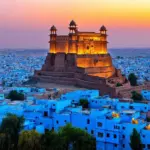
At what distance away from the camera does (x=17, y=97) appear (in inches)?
1095

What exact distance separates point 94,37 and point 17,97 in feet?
52.8

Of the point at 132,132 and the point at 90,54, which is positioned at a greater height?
the point at 90,54

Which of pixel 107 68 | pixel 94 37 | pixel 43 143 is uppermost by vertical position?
pixel 94 37

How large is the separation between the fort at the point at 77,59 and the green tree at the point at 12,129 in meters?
18.3

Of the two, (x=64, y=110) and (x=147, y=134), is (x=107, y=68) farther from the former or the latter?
(x=147, y=134)

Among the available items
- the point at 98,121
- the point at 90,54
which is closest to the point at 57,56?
the point at 90,54

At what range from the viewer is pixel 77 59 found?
127 ft

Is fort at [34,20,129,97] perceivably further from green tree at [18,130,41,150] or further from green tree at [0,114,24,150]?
green tree at [18,130,41,150]

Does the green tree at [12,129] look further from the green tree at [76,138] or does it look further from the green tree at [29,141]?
the green tree at [76,138]

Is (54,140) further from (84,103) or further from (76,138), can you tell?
(84,103)

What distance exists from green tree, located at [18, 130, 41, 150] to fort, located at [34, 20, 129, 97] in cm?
1928

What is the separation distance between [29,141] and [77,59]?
22.7 meters

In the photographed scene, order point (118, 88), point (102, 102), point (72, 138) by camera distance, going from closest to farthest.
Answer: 1. point (72, 138)
2. point (102, 102)
3. point (118, 88)

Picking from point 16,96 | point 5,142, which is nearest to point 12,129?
point 5,142
